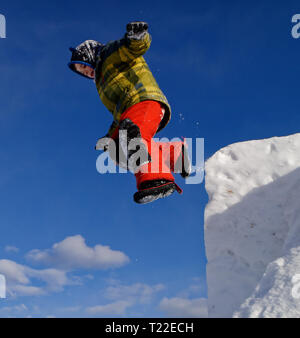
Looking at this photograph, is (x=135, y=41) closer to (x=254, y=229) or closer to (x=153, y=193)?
(x=153, y=193)

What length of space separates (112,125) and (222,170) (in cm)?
150

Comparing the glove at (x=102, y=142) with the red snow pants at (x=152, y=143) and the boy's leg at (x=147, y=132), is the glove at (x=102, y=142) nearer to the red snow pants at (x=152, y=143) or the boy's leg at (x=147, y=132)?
the red snow pants at (x=152, y=143)

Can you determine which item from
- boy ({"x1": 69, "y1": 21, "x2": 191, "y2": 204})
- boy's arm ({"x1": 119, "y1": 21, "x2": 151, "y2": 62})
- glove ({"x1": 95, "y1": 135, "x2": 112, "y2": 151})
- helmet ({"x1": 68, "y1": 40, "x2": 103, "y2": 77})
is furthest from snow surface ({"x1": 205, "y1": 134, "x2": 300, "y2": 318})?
helmet ({"x1": 68, "y1": 40, "x2": 103, "y2": 77})

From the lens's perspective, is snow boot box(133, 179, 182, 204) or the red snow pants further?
Answer: the red snow pants

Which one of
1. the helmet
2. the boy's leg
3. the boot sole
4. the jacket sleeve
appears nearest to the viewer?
the boot sole

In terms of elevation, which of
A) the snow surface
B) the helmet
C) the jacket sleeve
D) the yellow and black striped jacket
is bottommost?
the snow surface

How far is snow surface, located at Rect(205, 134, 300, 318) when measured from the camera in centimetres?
277

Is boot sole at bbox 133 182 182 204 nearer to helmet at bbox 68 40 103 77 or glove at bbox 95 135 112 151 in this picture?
glove at bbox 95 135 112 151

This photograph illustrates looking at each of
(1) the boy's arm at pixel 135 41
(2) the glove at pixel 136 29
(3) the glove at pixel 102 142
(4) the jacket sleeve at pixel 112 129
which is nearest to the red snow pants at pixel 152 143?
(3) the glove at pixel 102 142

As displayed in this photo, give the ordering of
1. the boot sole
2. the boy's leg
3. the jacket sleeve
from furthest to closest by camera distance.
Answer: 1. the jacket sleeve
2. the boy's leg
3. the boot sole

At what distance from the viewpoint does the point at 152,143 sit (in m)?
3.75

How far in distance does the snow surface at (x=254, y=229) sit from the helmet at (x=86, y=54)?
188cm

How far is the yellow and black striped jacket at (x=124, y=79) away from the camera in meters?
3.88

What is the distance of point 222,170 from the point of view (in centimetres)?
477
